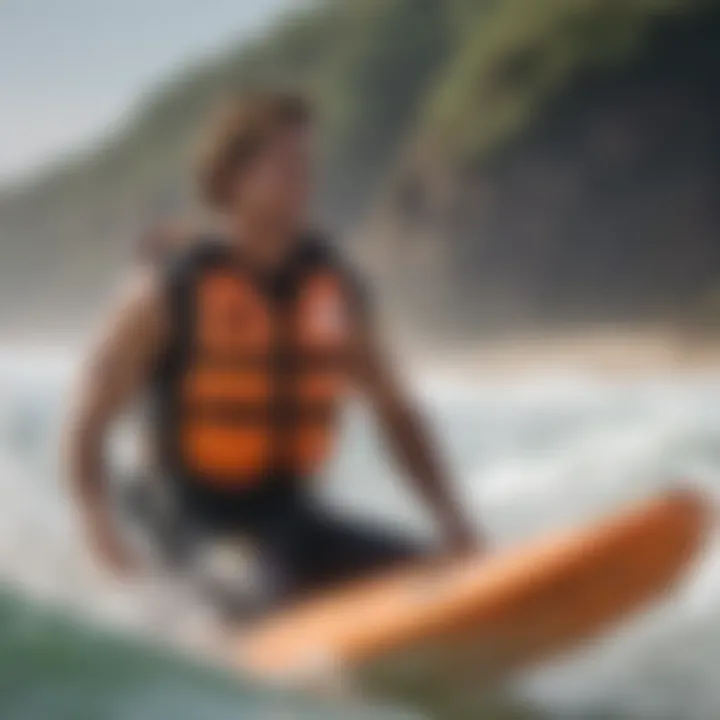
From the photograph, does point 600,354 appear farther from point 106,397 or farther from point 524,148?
point 106,397

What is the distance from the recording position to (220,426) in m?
1.29

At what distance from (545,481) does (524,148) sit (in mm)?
273

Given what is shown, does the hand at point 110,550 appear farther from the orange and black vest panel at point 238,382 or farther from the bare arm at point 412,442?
the bare arm at point 412,442

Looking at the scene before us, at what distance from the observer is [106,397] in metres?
1.30

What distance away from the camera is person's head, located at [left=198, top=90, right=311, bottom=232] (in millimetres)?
1322

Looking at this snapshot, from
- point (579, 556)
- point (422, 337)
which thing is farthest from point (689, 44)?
point (579, 556)

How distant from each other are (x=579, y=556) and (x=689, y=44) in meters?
0.44

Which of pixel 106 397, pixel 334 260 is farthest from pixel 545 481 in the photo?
pixel 106 397

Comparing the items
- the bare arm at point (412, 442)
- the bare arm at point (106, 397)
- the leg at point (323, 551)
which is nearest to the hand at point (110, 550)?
the bare arm at point (106, 397)

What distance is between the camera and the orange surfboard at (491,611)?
1.24 metres

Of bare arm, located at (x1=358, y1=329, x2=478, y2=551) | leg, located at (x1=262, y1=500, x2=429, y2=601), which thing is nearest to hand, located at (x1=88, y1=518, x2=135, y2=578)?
leg, located at (x1=262, y1=500, x2=429, y2=601)

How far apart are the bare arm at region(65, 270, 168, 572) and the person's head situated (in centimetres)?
9

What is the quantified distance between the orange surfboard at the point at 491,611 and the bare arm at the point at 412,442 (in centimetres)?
5

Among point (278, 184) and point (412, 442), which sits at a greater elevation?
point (278, 184)
